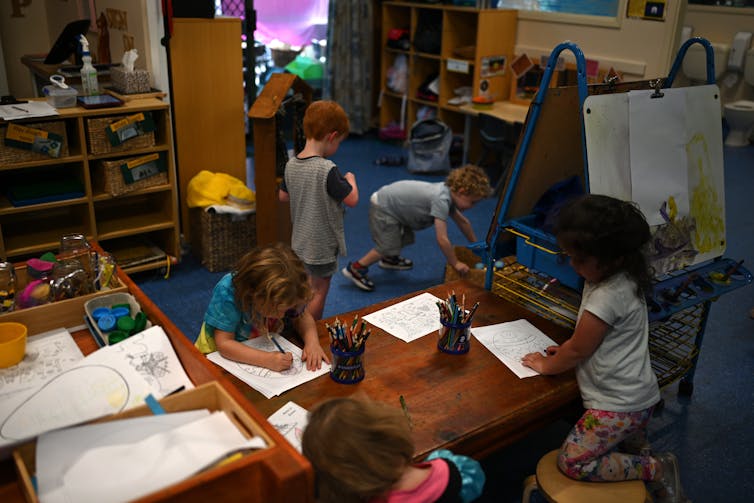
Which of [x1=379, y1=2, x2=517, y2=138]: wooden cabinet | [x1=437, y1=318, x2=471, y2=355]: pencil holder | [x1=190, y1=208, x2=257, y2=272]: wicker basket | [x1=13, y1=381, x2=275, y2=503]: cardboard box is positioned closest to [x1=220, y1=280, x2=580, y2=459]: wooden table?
[x1=437, y1=318, x2=471, y2=355]: pencil holder

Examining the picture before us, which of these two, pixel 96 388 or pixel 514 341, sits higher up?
pixel 96 388

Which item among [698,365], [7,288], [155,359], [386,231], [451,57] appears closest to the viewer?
[155,359]

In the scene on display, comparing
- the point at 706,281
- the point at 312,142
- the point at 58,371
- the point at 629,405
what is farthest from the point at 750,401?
the point at 58,371

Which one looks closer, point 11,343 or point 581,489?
point 11,343

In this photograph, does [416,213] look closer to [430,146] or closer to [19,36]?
[430,146]

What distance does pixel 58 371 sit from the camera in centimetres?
155

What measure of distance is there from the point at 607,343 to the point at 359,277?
197 centimetres

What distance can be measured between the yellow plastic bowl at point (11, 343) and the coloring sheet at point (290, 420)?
1.93 ft

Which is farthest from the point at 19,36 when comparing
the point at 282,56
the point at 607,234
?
the point at 607,234

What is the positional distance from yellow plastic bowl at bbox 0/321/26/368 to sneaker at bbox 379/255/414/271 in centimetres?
254

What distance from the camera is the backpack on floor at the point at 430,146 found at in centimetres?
559

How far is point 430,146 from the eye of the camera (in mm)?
5664

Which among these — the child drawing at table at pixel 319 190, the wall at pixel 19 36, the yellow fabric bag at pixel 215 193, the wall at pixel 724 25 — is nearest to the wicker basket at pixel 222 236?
the yellow fabric bag at pixel 215 193

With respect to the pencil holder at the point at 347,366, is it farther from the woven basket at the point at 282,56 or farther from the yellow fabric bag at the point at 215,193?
the woven basket at the point at 282,56
